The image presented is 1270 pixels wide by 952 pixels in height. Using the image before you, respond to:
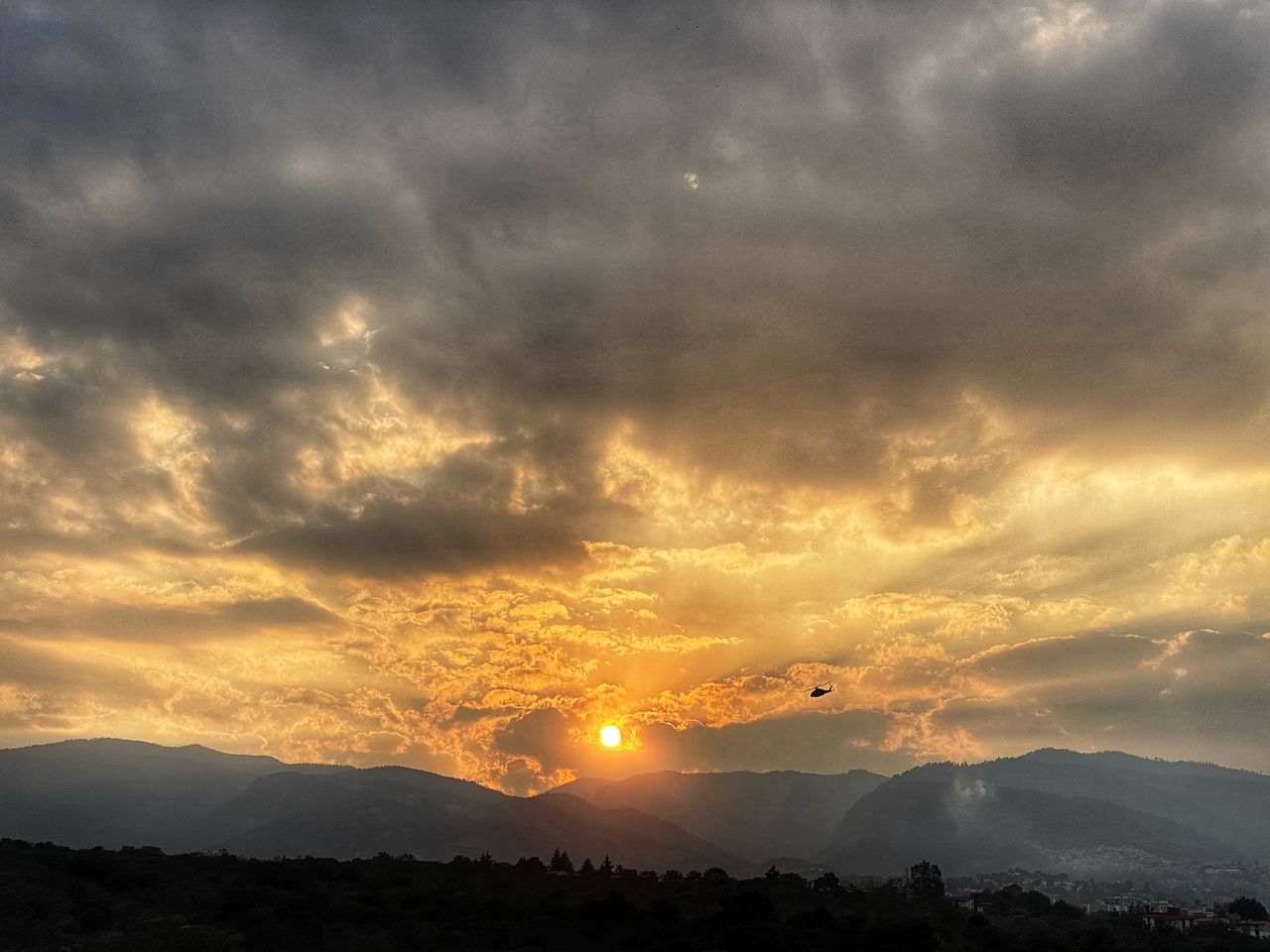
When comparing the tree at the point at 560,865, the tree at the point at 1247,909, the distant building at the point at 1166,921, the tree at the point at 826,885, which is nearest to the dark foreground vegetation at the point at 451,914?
the tree at the point at 826,885

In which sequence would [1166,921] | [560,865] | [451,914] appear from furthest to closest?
1. [560,865]
2. [1166,921]
3. [451,914]

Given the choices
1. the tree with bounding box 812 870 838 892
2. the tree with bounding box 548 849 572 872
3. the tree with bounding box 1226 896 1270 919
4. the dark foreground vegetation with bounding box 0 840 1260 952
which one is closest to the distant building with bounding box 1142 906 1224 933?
the dark foreground vegetation with bounding box 0 840 1260 952

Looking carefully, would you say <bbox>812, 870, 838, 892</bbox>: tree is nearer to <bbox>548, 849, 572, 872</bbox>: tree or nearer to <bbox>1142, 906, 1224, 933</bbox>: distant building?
<bbox>1142, 906, 1224, 933</bbox>: distant building

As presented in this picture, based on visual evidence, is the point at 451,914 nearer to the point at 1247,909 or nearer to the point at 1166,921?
the point at 1166,921

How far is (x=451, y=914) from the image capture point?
322ft

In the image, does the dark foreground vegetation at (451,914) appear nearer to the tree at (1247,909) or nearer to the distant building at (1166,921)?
the distant building at (1166,921)

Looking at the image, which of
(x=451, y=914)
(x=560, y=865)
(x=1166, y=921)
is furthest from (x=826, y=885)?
(x=451, y=914)

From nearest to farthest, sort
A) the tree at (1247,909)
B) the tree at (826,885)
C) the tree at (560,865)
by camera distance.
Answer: the tree at (826,885), the tree at (560,865), the tree at (1247,909)

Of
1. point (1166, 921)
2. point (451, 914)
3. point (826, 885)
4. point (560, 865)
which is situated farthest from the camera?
point (560, 865)

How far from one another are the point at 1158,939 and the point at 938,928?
23040 millimetres

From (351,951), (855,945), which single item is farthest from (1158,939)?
(351,951)

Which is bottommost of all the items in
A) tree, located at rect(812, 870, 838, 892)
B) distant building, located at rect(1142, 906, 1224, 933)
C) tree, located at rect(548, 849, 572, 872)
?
distant building, located at rect(1142, 906, 1224, 933)

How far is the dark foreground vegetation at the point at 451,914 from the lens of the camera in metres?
87.2

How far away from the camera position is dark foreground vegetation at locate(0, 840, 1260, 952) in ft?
286
